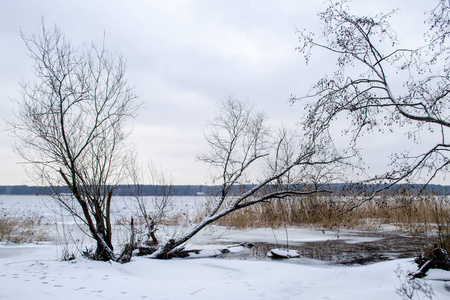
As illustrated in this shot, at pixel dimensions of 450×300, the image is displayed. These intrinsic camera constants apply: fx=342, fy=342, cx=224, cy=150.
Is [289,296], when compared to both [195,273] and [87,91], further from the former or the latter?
[87,91]

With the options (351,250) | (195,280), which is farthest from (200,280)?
(351,250)

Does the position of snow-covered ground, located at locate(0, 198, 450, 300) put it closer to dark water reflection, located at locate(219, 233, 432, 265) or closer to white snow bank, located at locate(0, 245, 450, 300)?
white snow bank, located at locate(0, 245, 450, 300)

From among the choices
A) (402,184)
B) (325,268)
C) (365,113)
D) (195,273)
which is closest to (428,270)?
(402,184)

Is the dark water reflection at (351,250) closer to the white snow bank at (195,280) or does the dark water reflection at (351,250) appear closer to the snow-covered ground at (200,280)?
the snow-covered ground at (200,280)

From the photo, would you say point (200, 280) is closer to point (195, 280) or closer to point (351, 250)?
point (195, 280)

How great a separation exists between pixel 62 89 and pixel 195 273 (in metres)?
4.46

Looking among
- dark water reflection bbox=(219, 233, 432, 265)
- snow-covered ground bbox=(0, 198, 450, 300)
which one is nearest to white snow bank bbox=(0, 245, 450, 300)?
snow-covered ground bbox=(0, 198, 450, 300)

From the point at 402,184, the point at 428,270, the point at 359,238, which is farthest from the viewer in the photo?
the point at 359,238

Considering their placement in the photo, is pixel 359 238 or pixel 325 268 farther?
pixel 359 238

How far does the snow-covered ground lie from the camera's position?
443cm

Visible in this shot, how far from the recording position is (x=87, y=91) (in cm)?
711

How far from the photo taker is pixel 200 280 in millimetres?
5559

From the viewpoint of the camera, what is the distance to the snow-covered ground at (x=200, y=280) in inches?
175

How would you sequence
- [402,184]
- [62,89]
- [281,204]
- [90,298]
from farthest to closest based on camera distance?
1. [281,204]
2. [62,89]
3. [402,184]
4. [90,298]
